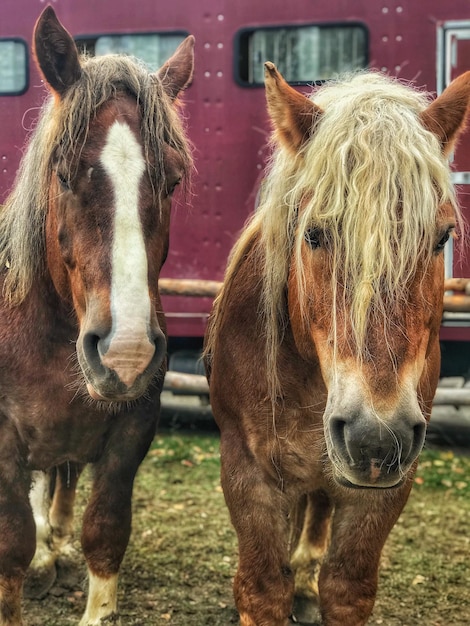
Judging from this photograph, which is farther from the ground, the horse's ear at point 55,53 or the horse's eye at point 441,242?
the horse's ear at point 55,53

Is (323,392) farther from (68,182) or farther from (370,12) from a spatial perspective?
(370,12)

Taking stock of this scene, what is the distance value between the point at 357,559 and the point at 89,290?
1.28m

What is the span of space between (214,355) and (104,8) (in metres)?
4.05

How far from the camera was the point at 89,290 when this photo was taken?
2.39m

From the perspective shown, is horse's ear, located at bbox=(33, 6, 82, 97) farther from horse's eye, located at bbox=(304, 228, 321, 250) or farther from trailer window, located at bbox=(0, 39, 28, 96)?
trailer window, located at bbox=(0, 39, 28, 96)

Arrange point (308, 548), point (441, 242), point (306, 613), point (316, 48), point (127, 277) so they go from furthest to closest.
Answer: point (316, 48) < point (308, 548) < point (306, 613) < point (127, 277) < point (441, 242)

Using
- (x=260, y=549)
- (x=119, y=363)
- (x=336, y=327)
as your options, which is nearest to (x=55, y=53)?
(x=119, y=363)

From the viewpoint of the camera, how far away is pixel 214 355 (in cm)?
293

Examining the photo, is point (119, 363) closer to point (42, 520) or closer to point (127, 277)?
point (127, 277)

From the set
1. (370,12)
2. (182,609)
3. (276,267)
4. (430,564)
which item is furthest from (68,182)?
(370,12)

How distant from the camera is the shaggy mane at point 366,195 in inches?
78.8

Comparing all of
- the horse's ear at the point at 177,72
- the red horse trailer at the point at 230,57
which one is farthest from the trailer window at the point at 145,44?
the horse's ear at the point at 177,72

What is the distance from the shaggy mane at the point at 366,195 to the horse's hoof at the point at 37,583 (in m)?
2.22

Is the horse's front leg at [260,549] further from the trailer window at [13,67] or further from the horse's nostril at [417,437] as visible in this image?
the trailer window at [13,67]
